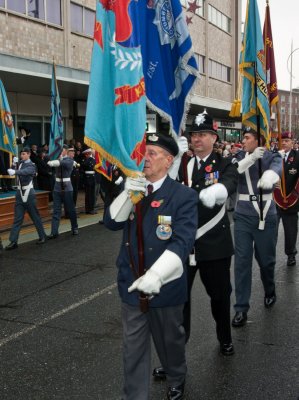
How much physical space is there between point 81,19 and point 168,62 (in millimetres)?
16911

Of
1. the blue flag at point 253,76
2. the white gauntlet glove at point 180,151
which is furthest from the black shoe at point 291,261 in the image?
the white gauntlet glove at point 180,151

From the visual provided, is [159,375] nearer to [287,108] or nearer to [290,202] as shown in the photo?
[290,202]

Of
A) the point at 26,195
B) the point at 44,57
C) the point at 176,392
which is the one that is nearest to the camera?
the point at 176,392

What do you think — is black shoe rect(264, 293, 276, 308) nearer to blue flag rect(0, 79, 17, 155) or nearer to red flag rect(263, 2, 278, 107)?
red flag rect(263, 2, 278, 107)

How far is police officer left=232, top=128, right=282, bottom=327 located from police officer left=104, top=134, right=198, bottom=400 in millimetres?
1870

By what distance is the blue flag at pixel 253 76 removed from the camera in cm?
567

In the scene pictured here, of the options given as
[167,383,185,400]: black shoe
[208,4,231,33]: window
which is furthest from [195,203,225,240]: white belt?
[208,4,231,33]: window

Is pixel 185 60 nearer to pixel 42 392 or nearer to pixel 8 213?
pixel 42 392

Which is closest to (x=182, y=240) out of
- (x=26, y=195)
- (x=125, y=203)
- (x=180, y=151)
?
(x=125, y=203)

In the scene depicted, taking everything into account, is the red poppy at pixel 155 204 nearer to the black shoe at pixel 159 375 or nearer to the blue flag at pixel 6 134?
the black shoe at pixel 159 375

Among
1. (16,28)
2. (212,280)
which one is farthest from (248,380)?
(16,28)

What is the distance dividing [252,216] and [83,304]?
2165 millimetres

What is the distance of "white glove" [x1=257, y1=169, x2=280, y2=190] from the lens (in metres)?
4.88

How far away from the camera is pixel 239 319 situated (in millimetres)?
4996
